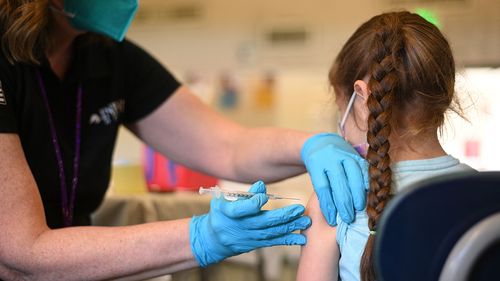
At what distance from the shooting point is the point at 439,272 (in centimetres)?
71

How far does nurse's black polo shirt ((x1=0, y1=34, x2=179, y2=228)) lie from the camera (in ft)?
4.07

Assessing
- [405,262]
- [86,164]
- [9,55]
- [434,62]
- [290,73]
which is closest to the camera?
[405,262]

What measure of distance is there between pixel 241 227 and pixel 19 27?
659 mm

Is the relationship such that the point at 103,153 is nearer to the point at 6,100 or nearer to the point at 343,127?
the point at 6,100

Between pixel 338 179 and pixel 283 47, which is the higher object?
pixel 338 179

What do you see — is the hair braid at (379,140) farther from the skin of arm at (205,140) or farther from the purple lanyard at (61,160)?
the purple lanyard at (61,160)

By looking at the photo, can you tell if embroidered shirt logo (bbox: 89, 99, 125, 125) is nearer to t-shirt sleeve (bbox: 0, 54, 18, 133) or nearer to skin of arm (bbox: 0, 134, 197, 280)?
t-shirt sleeve (bbox: 0, 54, 18, 133)

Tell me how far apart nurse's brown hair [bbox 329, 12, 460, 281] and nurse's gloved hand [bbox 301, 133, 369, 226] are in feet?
0.19

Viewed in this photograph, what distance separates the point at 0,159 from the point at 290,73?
267 centimetres

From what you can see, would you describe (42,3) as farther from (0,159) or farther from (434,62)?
(434,62)

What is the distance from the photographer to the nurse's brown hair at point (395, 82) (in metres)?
0.93

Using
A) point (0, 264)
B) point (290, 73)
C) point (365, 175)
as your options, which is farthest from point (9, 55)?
point (290, 73)

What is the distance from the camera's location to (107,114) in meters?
1.46

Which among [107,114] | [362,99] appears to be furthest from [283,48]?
[362,99]
